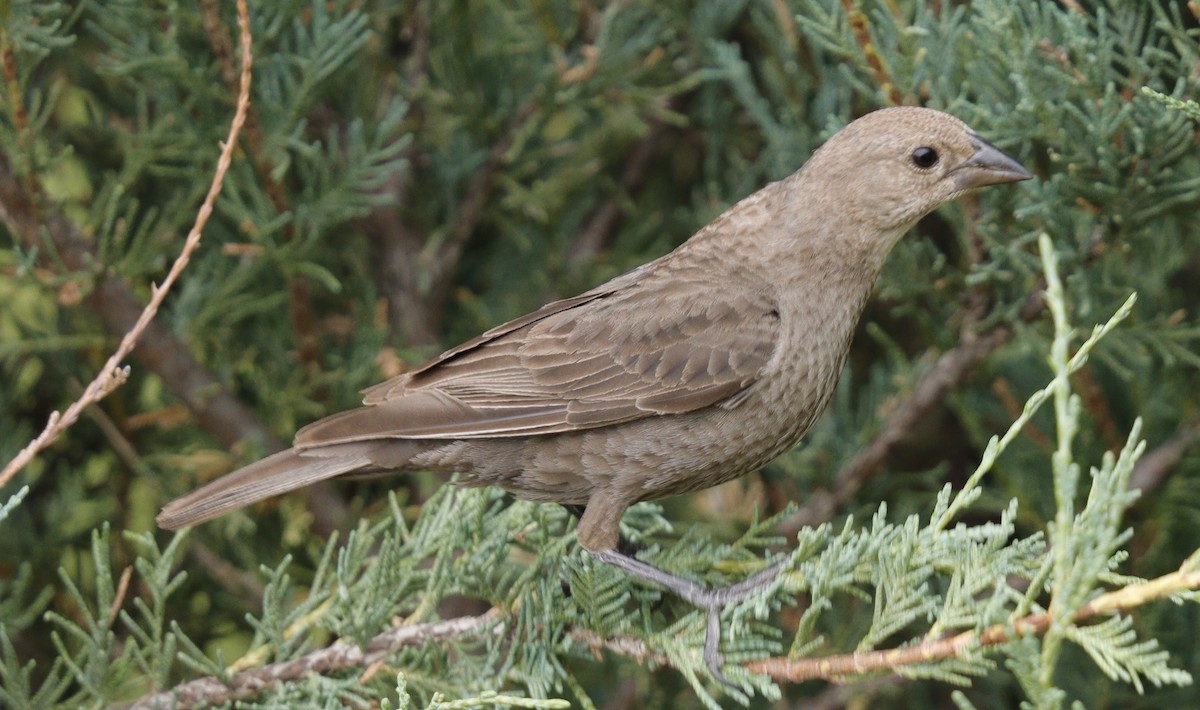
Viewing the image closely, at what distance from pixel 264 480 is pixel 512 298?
1.32 m

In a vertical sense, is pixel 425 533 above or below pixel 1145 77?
below

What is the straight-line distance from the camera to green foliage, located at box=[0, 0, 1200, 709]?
238 centimetres

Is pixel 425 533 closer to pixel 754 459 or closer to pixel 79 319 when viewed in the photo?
pixel 754 459

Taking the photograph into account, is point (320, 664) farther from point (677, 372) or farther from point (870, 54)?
point (870, 54)

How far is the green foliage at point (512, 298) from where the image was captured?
7.82 ft

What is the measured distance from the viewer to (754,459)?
2580mm

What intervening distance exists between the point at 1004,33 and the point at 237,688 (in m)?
1.98

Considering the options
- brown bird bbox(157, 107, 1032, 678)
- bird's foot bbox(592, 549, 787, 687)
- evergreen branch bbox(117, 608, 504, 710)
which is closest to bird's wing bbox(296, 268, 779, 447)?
brown bird bbox(157, 107, 1032, 678)

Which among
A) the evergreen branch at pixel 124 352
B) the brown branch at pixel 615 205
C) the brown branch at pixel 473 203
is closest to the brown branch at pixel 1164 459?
the brown branch at pixel 615 205

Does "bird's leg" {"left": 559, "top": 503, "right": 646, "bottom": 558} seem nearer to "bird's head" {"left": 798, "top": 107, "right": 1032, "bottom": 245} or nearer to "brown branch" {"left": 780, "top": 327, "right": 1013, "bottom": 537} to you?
"brown branch" {"left": 780, "top": 327, "right": 1013, "bottom": 537}

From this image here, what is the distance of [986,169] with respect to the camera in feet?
8.23

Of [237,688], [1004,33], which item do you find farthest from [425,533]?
[1004,33]

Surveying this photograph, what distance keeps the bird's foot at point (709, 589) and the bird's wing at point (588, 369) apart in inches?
12.3

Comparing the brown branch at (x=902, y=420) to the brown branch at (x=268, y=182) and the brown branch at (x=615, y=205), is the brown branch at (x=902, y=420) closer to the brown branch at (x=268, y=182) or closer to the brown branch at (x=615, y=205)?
the brown branch at (x=615, y=205)
